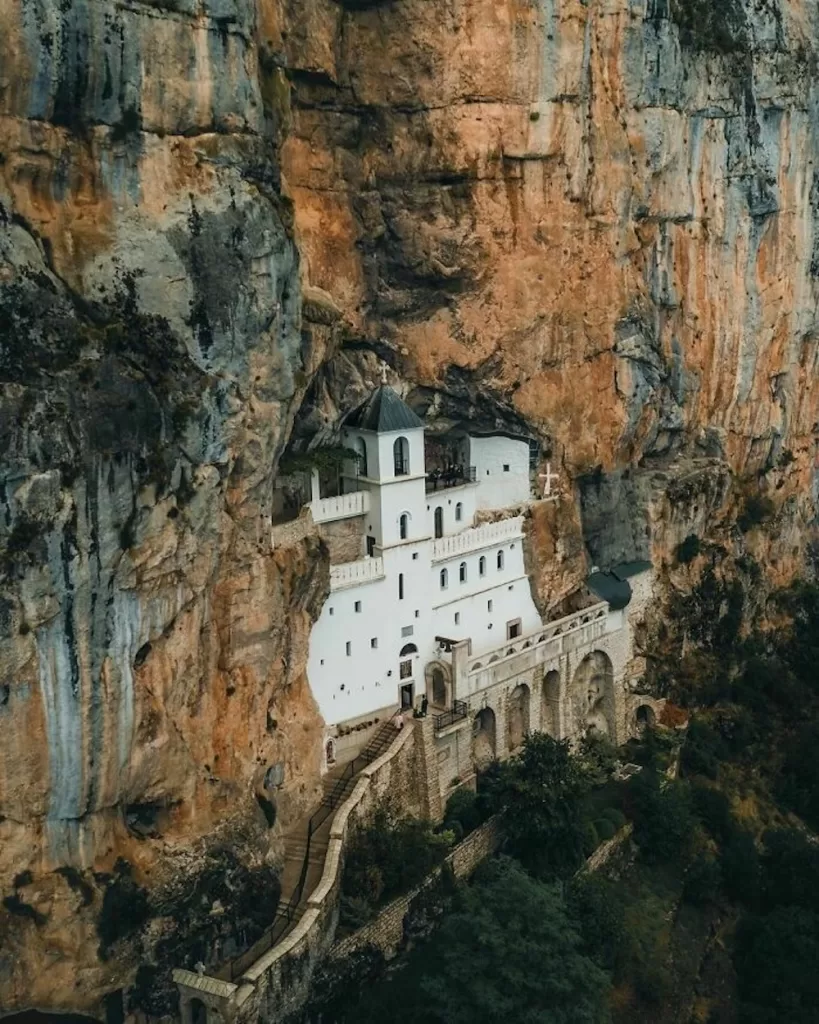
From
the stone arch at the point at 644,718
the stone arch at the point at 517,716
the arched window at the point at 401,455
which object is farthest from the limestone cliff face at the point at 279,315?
the stone arch at the point at 644,718

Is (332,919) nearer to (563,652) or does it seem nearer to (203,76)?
(563,652)

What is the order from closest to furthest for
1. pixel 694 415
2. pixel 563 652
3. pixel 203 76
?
1. pixel 203 76
2. pixel 563 652
3. pixel 694 415

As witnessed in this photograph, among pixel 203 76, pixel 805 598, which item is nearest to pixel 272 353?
pixel 203 76

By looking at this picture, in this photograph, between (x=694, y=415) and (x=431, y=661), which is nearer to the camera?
(x=431, y=661)

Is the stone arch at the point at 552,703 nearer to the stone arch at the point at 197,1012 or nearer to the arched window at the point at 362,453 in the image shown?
the arched window at the point at 362,453

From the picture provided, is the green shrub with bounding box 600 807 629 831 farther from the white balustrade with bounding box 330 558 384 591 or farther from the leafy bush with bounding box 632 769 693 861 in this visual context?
the white balustrade with bounding box 330 558 384 591

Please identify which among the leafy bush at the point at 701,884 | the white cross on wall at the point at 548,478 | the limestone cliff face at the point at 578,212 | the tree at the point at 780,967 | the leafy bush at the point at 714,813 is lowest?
the tree at the point at 780,967
